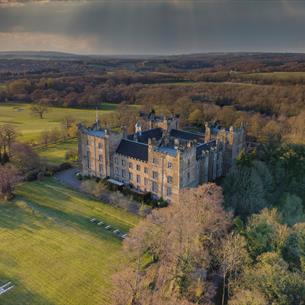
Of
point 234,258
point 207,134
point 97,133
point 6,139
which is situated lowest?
point 234,258

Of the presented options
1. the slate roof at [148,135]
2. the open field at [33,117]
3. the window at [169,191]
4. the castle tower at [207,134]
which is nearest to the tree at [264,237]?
the window at [169,191]

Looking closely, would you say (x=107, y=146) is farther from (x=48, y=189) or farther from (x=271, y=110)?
(x=271, y=110)

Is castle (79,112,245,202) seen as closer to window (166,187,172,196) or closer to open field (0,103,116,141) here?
window (166,187,172,196)

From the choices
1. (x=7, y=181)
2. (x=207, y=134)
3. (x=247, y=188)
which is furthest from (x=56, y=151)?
(x=247, y=188)

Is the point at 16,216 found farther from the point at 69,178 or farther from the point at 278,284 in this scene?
the point at 278,284

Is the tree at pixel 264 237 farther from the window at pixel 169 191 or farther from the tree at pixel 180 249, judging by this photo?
the window at pixel 169 191
